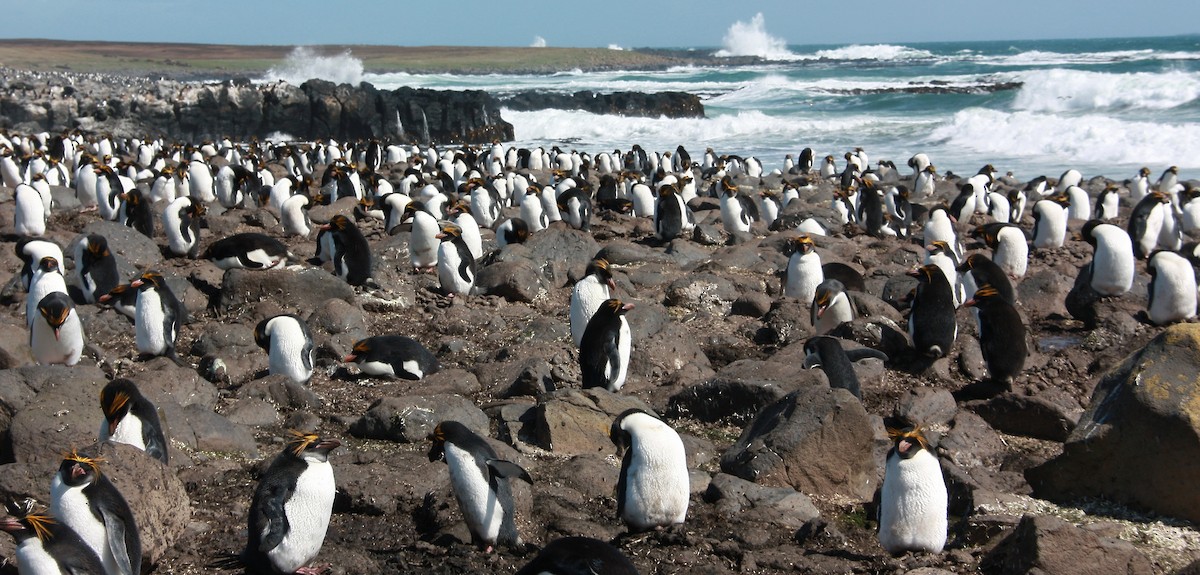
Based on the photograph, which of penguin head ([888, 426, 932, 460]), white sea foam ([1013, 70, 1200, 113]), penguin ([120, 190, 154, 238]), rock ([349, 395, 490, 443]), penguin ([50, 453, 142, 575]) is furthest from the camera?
white sea foam ([1013, 70, 1200, 113])

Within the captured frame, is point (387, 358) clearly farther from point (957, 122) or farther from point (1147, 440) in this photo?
point (957, 122)

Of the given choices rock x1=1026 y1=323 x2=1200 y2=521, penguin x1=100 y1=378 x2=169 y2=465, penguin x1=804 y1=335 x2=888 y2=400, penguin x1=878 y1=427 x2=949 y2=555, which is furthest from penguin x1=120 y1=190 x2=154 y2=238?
rock x1=1026 y1=323 x2=1200 y2=521

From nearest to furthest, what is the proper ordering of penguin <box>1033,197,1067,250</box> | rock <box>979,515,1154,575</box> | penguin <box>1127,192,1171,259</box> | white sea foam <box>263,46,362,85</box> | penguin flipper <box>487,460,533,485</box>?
rock <box>979,515,1154,575</box>
penguin flipper <box>487,460,533,485</box>
penguin <box>1127,192,1171,259</box>
penguin <box>1033,197,1067,250</box>
white sea foam <box>263,46,362,85</box>

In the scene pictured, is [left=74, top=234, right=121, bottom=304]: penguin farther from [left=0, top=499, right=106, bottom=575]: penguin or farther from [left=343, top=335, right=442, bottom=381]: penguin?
[left=0, top=499, right=106, bottom=575]: penguin

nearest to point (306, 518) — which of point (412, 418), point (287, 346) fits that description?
point (412, 418)

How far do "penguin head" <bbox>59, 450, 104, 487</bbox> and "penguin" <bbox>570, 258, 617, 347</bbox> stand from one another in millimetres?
4802

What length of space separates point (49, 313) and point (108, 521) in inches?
150

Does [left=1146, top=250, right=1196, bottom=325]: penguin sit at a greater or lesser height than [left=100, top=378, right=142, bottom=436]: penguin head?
lesser

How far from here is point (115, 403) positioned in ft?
17.5

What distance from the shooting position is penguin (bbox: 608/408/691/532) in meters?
5.11

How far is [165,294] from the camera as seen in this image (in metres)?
8.28

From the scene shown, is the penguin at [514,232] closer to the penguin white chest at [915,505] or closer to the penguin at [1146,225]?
the penguin at [1146,225]

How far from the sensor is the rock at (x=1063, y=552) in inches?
172

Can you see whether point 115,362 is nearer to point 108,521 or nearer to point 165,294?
point 165,294
